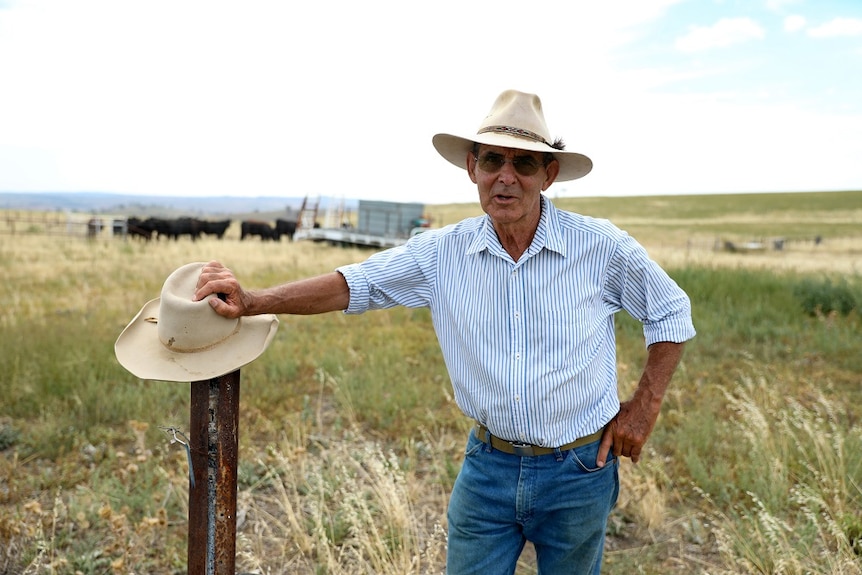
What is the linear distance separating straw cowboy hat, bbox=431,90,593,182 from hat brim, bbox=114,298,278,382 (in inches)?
38.1

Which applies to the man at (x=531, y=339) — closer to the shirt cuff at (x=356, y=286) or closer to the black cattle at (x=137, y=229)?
the shirt cuff at (x=356, y=286)

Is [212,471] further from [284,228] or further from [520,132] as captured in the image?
[284,228]

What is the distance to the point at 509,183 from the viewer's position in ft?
8.03

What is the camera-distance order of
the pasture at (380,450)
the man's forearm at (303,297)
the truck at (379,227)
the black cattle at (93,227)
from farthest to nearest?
the black cattle at (93,227) → the truck at (379,227) → the pasture at (380,450) → the man's forearm at (303,297)

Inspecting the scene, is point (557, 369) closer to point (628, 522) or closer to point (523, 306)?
point (523, 306)

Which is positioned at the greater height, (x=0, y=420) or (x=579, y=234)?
(x=579, y=234)

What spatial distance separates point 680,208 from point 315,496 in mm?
96939

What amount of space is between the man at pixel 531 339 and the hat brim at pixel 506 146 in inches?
0.4

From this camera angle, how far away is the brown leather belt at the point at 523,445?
2.44 metres

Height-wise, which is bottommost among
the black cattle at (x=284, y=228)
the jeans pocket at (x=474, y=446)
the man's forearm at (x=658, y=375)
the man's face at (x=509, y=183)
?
the black cattle at (x=284, y=228)

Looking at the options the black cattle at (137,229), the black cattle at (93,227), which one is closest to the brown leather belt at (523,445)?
the black cattle at (93,227)

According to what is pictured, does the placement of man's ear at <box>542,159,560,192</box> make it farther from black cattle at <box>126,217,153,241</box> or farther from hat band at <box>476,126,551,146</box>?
black cattle at <box>126,217,153,241</box>

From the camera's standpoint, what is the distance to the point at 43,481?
4.52 m

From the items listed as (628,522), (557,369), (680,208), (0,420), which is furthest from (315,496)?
(680,208)
